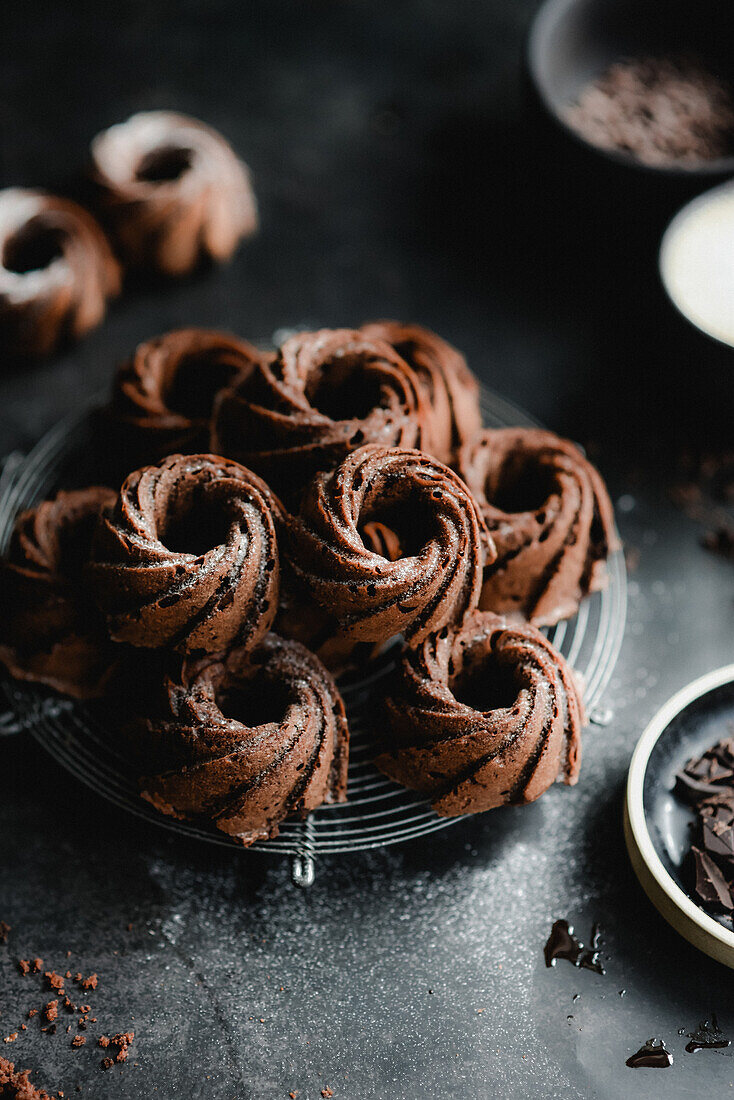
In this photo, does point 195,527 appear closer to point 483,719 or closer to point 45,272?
point 483,719

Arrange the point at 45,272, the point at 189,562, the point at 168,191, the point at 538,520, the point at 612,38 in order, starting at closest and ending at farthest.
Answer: the point at 189,562 < the point at 538,520 < the point at 45,272 < the point at 168,191 < the point at 612,38

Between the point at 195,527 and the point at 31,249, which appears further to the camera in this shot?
the point at 31,249

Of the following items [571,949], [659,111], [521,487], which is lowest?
[571,949]

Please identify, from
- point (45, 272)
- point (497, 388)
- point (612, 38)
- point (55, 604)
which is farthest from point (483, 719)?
point (612, 38)

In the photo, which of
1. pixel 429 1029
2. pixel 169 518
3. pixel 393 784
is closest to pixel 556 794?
pixel 393 784

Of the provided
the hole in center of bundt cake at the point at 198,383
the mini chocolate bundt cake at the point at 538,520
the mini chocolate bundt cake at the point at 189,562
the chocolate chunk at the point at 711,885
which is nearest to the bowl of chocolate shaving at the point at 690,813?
the chocolate chunk at the point at 711,885

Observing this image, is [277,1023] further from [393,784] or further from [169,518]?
[169,518]

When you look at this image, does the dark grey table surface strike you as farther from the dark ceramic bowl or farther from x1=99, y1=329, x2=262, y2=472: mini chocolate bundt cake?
→ x1=99, y1=329, x2=262, y2=472: mini chocolate bundt cake
